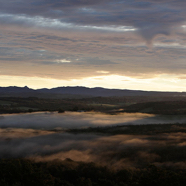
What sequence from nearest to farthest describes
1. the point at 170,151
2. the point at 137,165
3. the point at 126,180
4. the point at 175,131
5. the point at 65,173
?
the point at 126,180 → the point at 65,173 → the point at 137,165 → the point at 170,151 → the point at 175,131

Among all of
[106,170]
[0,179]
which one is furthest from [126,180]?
[0,179]

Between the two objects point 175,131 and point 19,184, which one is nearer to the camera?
point 19,184

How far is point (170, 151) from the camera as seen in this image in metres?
63.2

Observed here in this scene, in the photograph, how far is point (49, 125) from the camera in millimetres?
125438

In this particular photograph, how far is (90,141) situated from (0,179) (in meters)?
46.7

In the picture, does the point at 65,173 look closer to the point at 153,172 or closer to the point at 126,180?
the point at 126,180

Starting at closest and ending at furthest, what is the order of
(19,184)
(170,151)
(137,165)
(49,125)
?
(19,184) → (137,165) → (170,151) → (49,125)

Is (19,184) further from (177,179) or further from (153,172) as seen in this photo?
(177,179)

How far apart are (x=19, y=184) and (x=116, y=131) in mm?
67043

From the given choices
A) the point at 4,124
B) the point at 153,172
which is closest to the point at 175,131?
the point at 153,172

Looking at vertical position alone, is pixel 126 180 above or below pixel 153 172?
below

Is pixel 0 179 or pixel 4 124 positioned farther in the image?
pixel 4 124

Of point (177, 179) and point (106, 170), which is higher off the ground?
point (177, 179)

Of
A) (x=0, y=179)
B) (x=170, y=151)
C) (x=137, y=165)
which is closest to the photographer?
(x=0, y=179)
